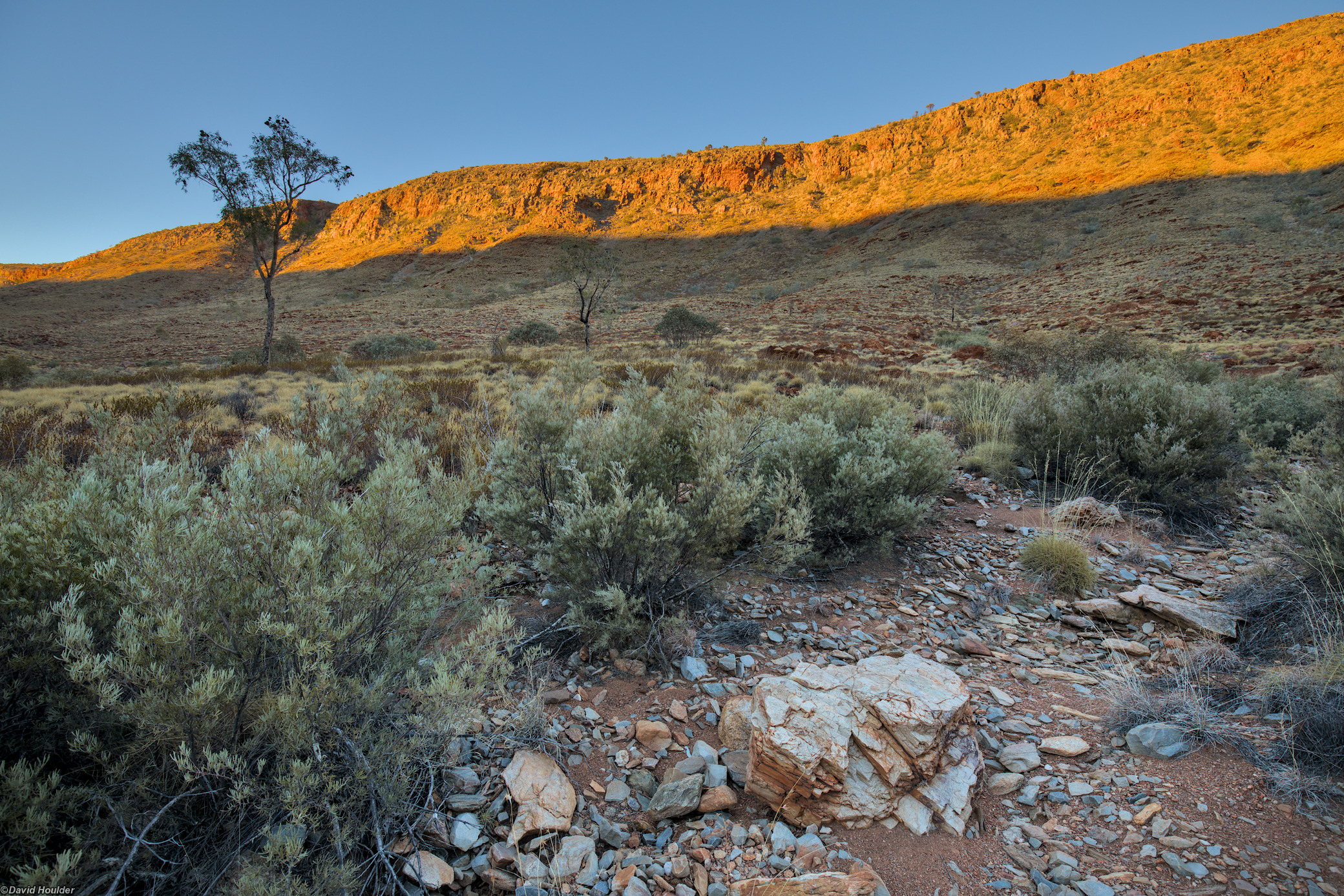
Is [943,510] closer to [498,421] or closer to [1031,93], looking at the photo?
[498,421]

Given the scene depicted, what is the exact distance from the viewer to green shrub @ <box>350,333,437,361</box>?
2408cm

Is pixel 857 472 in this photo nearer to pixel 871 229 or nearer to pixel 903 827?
pixel 903 827

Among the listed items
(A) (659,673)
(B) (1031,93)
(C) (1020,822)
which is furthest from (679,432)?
(B) (1031,93)

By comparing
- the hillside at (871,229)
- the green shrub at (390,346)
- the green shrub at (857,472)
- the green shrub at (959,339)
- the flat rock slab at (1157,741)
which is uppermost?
the hillside at (871,229)

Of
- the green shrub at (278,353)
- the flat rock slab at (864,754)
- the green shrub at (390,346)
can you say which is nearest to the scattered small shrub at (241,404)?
the flat rock slab at (864,754)

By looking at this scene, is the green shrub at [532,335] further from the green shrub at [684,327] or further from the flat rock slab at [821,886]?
the flat rock slab at [821,886]

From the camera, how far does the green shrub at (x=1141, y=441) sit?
479 cm

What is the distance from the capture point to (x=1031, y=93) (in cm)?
6366

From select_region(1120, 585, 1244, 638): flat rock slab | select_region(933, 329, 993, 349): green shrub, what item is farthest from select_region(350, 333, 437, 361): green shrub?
select_region(1120, 585, 1244, 638): flat rock slab

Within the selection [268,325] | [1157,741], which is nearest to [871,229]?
[268,325]

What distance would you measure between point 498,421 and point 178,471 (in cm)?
488

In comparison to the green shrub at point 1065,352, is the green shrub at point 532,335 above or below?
above

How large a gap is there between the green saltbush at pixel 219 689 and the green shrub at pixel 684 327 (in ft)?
78.6

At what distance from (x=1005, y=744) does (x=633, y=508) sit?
1.93 m
